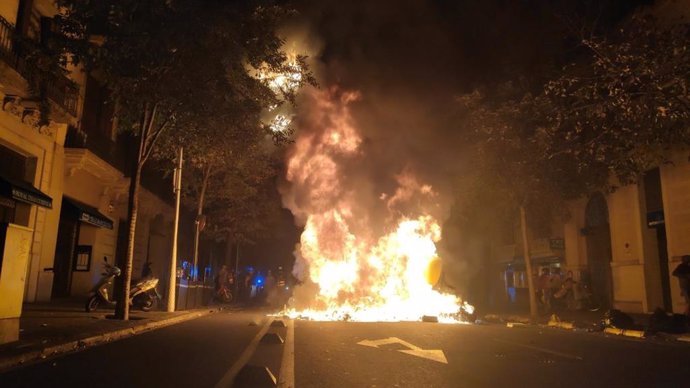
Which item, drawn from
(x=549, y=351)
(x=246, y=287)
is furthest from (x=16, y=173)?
(x=246, y=287)

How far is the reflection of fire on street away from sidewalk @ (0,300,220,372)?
6160 mm

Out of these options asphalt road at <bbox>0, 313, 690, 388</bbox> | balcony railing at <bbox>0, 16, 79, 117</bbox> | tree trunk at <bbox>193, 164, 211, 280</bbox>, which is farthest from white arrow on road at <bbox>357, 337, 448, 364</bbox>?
tree trunk at <bbox>193, 164, 211, 280</bbox>

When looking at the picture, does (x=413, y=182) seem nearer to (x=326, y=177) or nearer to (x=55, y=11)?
(x=326, y=177)

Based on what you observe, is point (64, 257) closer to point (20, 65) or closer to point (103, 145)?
point (103, 145)

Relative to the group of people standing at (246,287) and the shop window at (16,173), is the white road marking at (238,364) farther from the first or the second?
the group of people standing at (246,287)

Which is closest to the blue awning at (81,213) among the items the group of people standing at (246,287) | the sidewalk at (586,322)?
the group of people standing at (246,287)

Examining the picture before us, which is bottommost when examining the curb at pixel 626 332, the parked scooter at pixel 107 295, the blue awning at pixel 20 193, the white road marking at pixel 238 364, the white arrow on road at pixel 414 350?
the white road marking at pixel 238 364

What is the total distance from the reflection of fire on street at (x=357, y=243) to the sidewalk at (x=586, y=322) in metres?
1.63

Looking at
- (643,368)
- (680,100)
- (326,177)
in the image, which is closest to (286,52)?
(326,177)

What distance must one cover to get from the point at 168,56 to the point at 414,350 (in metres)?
8.95

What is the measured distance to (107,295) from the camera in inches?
631

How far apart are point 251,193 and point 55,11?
14374 mm

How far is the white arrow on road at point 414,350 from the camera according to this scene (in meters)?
7.93

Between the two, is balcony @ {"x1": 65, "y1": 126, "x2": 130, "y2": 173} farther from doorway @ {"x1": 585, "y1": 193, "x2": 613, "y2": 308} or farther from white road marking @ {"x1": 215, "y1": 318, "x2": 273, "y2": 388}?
doorway @ {"x1": 585, "y1": 193, "x2": 613, "y2": 308}
